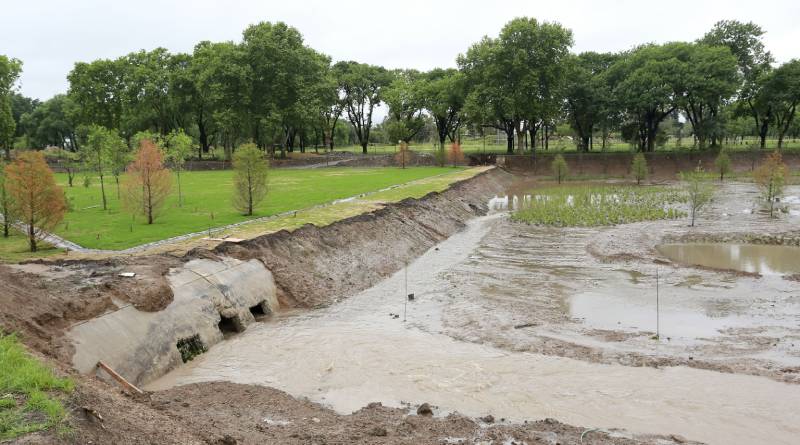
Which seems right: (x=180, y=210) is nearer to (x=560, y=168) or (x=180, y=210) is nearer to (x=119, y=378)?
(x=119, y=378)

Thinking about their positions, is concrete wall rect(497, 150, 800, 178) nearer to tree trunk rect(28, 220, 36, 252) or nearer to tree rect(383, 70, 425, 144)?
tree rect(383, 70, 425, 144)

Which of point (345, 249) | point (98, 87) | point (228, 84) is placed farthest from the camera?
point (98, 87)

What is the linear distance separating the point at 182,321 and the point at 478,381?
305 inches

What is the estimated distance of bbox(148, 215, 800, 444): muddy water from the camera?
10172 mm

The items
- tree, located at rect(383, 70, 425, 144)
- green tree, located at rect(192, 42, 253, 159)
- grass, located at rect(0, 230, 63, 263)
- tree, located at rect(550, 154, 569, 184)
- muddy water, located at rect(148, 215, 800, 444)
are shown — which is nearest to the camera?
muddy water, located at rect(148, 215, 800, 444)

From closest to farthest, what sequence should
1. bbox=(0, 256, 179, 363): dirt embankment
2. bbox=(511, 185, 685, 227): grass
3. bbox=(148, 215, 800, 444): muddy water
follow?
1. bbox=(148, 215, 800, 444): muddy water
2. bbox=(0, 256, 179, 363): dirt embankment
3. bbox=(511, 185, 685, 227): grass

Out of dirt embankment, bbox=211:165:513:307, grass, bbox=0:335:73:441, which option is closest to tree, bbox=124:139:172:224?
dirt embankment, bbox=211:165:513:307

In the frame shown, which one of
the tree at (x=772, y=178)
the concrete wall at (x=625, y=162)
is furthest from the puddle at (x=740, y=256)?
the concrete wall at (x=625, y=162)

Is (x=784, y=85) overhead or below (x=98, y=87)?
below

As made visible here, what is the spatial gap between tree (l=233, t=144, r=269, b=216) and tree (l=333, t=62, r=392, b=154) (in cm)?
5514

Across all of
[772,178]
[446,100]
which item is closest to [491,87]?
[446,100]

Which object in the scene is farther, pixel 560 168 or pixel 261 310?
pixel 560 168

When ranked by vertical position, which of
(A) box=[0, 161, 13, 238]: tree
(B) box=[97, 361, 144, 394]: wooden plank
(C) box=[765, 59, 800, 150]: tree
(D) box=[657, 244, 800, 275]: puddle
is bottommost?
(D) box=[657, 244, 800, 275]: puddle

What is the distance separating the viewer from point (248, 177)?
27.6 metres
